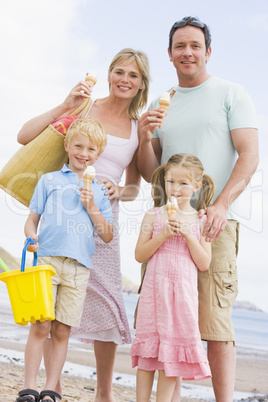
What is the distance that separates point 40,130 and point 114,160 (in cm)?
70

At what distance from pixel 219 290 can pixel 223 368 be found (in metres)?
0.59

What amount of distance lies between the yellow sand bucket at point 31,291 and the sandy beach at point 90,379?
159 centimetres

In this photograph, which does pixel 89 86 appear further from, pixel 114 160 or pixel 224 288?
pixel 224 288

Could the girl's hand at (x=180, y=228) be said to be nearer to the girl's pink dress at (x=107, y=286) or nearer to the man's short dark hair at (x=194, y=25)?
the girl's pink dress at (x=107, y=286)

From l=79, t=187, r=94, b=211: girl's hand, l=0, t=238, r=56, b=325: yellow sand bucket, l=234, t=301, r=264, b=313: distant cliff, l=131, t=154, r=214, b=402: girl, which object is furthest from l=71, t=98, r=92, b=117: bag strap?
l=234, t=301, r=264, b=313: distant cliff

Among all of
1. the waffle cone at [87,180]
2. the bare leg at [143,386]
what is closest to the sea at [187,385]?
the bare leg at [143,386]

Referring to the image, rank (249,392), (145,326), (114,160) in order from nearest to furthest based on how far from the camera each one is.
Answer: (145,326) < (114,160) < (249,392)

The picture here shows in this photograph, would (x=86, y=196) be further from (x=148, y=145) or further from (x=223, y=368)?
(x=223, y=368)

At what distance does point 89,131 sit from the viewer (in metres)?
3.74

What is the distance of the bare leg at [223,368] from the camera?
3.72m

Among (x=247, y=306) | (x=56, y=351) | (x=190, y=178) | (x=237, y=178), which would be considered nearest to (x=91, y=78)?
(x=190, y=178)

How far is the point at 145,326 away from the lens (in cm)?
351

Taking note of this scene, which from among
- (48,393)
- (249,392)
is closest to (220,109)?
(48,393)

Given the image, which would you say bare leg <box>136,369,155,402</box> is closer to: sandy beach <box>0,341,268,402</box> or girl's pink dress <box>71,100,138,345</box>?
girl's pink dress <box>71,100,138,345</box>
